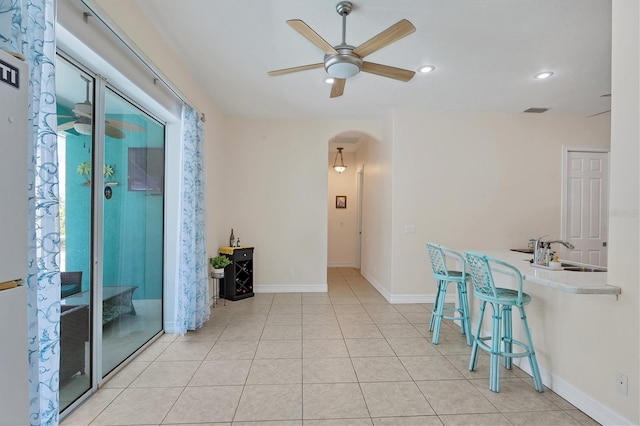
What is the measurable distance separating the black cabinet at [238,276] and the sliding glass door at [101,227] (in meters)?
1.49

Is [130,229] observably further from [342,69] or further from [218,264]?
[342,69]

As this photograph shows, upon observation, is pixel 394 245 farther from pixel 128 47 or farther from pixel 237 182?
pixel 128 47

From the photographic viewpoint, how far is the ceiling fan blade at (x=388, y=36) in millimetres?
1965

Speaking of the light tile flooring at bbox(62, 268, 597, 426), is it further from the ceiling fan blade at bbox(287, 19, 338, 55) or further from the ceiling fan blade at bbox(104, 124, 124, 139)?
the ceiling fan blade at bbox(287, 19, 338, 55)

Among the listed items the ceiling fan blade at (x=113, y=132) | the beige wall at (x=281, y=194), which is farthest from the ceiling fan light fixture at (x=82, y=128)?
the beige wall at (x=281, y=194)

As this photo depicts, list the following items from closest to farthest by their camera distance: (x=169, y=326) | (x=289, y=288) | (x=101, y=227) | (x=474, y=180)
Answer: (x=101, y=227)
(x=169, y=326)
(x=474, y=180)
(x=289, y=288)

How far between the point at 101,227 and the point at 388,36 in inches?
98.9

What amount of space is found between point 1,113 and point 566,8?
133 inches

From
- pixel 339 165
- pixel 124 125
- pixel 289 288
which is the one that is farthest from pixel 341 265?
pixel 124 125

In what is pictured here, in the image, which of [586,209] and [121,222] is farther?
[586,209]

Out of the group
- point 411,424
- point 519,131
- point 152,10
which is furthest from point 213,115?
point 519,131

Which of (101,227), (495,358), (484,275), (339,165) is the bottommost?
(495,358)

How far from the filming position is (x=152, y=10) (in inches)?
92.6

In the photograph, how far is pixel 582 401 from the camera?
208 cm
